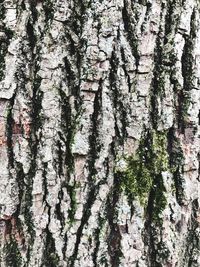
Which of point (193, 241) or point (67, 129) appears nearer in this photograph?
point (67, 129)

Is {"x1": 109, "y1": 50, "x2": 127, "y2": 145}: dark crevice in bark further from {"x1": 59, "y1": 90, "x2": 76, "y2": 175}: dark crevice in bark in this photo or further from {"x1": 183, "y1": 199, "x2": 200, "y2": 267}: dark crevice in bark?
{"x1": 183, "y1": 199, "x2": 200, "y2": 267}: dark crevice in bark

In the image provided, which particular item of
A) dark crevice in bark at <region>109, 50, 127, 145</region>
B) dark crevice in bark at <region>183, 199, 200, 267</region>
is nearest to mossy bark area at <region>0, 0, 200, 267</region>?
dark crevice in bark at <region>109, 50, 127, 145</region>

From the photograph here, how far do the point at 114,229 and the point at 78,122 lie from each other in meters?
0.36

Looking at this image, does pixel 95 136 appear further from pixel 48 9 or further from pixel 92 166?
pixel 48 9

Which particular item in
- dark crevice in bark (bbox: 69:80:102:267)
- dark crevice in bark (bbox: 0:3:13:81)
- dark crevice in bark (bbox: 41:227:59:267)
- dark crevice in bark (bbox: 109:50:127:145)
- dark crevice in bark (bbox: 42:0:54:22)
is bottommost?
dark crevice in bark (bbox: 41:227:59:267)

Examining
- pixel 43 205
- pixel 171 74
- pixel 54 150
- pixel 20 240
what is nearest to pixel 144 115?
pixel 171 74

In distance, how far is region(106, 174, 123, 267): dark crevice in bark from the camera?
1422 millimetres

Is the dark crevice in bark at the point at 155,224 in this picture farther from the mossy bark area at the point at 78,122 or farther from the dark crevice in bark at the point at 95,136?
the dark crevice in bark at the point at 95,136

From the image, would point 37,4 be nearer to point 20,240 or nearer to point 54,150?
point 54,150

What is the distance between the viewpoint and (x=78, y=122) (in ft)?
4.63

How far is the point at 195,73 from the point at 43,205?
0.65 metres

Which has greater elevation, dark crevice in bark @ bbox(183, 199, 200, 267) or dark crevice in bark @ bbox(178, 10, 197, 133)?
dark crevice in bark @ bbox(178, 10, 197, 133)

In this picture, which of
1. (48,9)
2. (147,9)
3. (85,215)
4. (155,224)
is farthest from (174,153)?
(48,9)

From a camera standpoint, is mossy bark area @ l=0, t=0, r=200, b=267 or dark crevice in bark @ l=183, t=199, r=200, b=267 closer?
mossy bark area @ l=0, t=0, r=200, b=267
